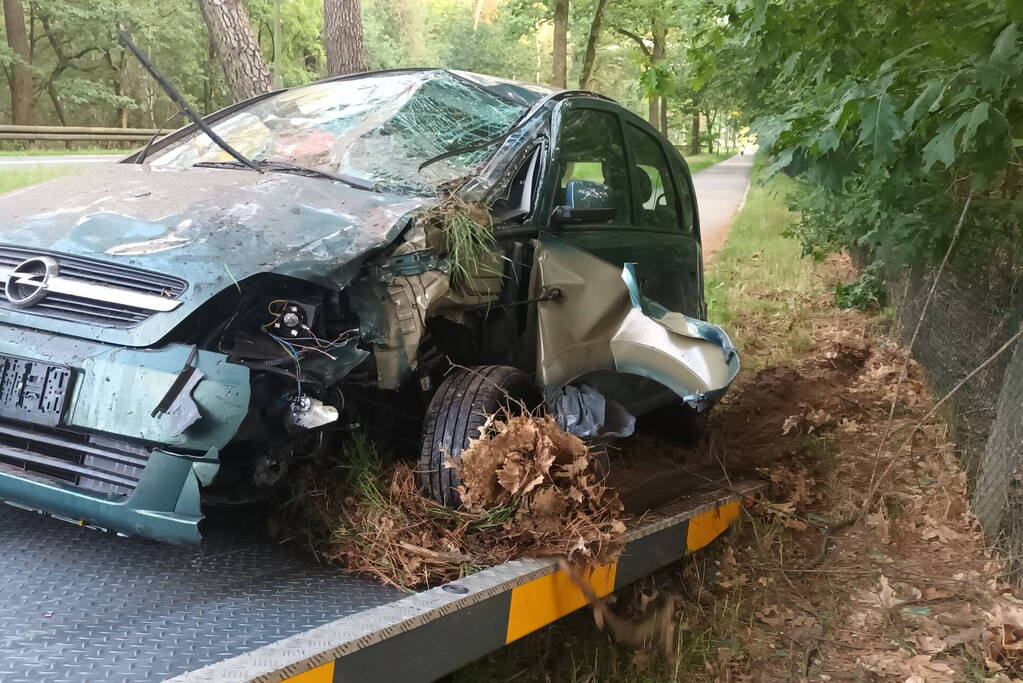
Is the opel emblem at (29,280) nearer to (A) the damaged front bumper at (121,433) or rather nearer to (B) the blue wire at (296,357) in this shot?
(A) the damaged front bumper at (121,433)

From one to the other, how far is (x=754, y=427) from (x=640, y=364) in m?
1.91

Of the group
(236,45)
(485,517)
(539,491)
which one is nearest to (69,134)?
(236,45)

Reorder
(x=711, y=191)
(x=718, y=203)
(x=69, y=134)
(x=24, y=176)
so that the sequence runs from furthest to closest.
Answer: (x=711, y=191), (x=718, y=203), (x=69, y=134), (x=24, y=176)

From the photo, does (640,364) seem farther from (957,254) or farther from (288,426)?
(957,254)

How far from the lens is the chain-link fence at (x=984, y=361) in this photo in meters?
3.40

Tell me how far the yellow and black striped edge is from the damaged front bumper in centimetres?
57

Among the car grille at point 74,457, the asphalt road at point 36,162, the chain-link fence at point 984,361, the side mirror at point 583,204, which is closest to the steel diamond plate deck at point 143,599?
the car grille at point 74,457

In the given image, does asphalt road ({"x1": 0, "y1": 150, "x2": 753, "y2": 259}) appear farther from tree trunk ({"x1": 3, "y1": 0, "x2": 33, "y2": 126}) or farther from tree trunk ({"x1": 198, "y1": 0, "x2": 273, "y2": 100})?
tree trunk ({"x1": 3, "y1": 0, "x2": 33, "y2": 126})

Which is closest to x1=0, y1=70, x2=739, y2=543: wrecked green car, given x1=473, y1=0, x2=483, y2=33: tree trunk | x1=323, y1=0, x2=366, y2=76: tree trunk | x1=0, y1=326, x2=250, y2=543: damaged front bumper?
x1=0, y1=326, x2=250, y2=543: damaged front bumper

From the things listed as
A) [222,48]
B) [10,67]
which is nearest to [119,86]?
[10,67]

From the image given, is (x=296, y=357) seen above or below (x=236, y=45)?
below

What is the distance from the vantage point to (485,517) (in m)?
2.58

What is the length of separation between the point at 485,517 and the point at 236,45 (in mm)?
6490

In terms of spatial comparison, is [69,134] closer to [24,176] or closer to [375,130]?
[24,176]
